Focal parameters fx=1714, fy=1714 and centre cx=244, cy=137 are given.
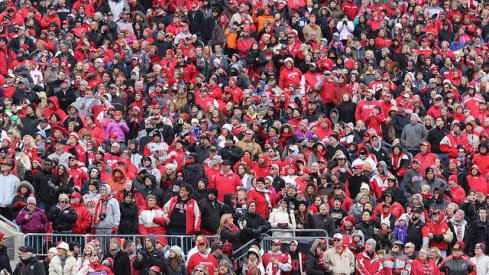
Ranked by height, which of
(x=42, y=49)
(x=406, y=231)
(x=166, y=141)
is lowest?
(x=406, y=231)

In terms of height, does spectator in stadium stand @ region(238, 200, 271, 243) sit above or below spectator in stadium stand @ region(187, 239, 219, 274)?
above

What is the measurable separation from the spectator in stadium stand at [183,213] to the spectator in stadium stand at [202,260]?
1118 mm

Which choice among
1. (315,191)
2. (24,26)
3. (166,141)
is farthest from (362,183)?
(24,26)

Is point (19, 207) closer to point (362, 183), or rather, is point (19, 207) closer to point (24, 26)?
point (362, 183)

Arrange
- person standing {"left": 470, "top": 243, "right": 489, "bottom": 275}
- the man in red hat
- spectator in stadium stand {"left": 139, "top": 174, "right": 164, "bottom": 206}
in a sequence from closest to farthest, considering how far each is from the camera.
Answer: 1. the man in red hat
2. person standing {"left": 470, "top": 243, "right": 489, "bottom": 275}
3. spectator in stadium stand {"left": 139, "top": 174, "right": 164, "bottom": 206}

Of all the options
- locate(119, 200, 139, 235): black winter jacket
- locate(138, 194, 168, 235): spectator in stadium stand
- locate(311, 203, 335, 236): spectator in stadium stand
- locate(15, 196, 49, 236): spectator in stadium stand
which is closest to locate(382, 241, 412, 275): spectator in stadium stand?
locate(311, 203, 335, 236): spectator in stadium stand

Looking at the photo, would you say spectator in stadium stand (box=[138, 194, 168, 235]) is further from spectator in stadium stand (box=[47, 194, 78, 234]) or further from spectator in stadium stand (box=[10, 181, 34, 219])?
spectator in stadium stand (box=[10, 181, 34, 219])

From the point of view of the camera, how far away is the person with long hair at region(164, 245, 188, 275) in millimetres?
27547

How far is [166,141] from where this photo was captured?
33.2 m

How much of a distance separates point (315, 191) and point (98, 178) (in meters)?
3.92

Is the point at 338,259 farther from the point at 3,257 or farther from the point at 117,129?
the point at 117,129

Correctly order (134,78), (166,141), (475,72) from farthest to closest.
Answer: (475,72)
(134,78)
(166,141)

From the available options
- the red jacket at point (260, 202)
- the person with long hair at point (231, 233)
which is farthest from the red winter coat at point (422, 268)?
the person with long hair at point (231, 233)

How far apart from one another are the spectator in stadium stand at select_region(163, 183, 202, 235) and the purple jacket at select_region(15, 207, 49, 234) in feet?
7.17
